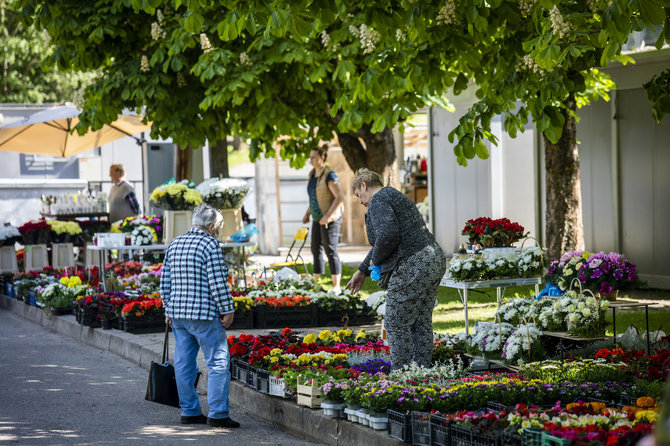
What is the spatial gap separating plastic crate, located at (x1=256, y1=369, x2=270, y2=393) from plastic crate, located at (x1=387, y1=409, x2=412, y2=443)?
179 cm

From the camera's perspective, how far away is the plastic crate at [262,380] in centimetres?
755

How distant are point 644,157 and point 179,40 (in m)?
7.39

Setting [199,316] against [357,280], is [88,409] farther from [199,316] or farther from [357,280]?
[357,280]

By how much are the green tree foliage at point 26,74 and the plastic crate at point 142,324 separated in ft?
78.1

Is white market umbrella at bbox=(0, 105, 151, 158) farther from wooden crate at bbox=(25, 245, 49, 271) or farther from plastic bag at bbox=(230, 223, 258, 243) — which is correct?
plastic bag at bbox=(230, 223, 258, 243)

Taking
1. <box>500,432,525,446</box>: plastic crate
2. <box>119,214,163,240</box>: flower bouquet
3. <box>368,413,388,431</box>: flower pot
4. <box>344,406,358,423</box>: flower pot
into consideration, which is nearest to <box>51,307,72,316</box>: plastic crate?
<box>119,214,163,240</box>: flower bouquet

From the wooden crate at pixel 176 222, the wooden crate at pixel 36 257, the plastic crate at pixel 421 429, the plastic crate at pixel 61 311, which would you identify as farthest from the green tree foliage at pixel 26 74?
the plastic crate at pixel 421 429

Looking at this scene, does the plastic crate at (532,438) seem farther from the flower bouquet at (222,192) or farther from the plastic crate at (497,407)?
the flower bouquet at (222,192)

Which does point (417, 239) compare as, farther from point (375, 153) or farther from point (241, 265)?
point (375, 153)

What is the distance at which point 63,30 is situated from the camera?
14.0 metres

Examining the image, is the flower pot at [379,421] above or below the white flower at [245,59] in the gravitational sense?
below

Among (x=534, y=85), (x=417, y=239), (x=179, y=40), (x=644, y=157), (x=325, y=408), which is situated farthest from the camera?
(x=644, y=157)

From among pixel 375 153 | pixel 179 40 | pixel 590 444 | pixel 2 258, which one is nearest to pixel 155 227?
pixel 179 40

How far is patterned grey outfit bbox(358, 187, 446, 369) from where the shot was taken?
23.5ft
